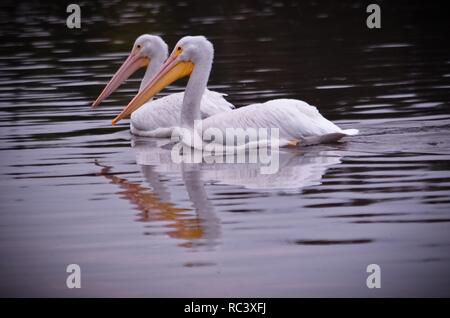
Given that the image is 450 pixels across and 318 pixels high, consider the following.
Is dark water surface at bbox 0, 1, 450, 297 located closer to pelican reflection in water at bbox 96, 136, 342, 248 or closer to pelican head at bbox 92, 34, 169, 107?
pelican reflection in water at bbox 96, 136, 342, 248

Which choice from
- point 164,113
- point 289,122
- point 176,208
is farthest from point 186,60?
point 176,208

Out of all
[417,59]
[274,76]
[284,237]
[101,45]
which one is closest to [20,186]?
[284,237]

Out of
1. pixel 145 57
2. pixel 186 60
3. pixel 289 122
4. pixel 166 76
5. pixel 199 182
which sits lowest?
pixel 199 182

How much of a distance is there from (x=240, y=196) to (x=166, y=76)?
3.15 m

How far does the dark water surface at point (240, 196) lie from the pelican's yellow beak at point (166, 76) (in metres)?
0.37

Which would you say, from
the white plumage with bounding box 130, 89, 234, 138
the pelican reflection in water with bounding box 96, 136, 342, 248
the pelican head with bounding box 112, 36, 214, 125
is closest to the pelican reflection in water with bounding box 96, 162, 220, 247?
the pelican reflection in water with bounding box 96, 136, 342, 248

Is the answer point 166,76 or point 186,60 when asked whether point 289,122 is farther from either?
point 166,76

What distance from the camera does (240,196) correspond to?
7.18 m

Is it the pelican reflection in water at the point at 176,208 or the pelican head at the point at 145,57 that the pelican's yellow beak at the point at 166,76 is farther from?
the pelican reflection in water at the point at 176,208

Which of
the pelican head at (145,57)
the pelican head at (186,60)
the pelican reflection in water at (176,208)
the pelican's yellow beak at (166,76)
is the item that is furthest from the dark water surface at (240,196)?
the pelican head at (186,60)

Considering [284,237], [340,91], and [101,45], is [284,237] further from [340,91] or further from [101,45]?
[101,45]

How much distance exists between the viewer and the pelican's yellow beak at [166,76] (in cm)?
990

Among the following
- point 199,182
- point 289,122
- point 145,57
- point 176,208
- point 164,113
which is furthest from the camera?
point 145,57

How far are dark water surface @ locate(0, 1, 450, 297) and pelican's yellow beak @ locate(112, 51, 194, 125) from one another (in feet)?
1.21
